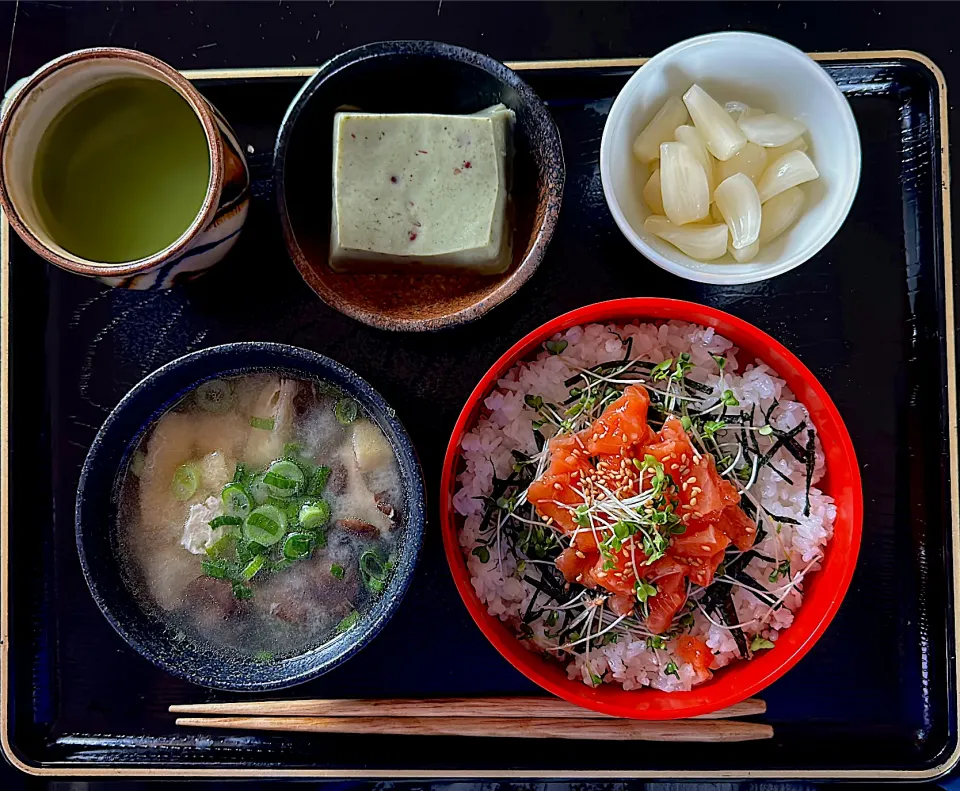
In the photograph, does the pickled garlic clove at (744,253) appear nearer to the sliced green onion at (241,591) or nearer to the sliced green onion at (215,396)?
the sliced green onion at (215,396)

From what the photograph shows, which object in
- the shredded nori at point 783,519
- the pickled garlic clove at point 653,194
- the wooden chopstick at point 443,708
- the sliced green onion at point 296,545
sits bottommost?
the wooden chopstick at point 443,708

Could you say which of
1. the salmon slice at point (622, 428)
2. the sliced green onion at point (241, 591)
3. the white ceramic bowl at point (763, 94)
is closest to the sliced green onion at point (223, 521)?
the sliced green onion at point (241, 591)

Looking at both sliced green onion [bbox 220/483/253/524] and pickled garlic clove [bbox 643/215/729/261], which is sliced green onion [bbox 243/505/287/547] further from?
pickled garlic clove [bbox 643/215/729/261]

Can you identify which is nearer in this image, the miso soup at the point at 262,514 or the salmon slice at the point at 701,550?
the salmon slice at the point at 701,550

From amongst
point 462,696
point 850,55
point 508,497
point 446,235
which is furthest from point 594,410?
point 850,55

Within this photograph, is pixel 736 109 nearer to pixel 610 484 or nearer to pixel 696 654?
pixel 610 484

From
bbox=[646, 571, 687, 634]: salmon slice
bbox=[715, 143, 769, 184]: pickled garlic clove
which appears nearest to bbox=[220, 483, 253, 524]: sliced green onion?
bbox=[646, 571, 687, 634]: salmon slice
